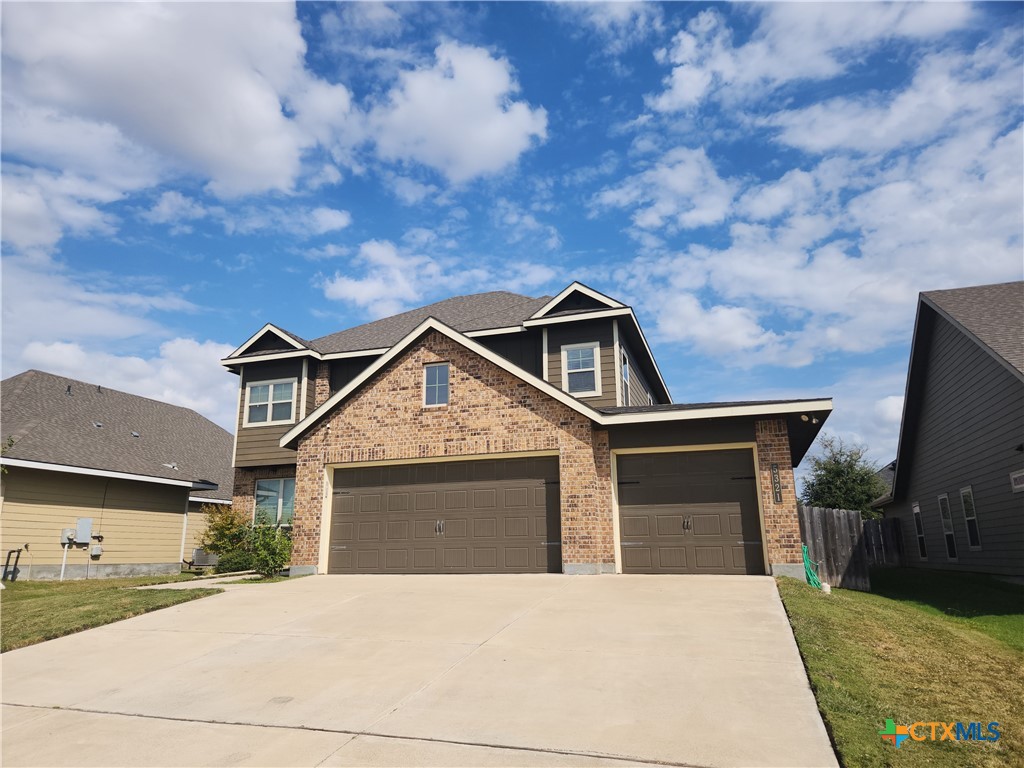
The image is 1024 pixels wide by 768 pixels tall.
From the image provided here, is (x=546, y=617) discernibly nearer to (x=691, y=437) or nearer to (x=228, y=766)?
(x=228, y=766)

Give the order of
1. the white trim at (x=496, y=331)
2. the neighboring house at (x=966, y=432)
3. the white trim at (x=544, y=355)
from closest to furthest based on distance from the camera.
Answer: the neighboring house at (x=966, y=432)
the white trim at (x=544, y=355)
the white trim at (x=496, y=331)

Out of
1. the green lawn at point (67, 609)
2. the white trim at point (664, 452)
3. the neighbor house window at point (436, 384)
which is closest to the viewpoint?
the green lawn at point (67, 609)

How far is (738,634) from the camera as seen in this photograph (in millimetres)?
7480

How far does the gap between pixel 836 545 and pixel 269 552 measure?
12422 mm

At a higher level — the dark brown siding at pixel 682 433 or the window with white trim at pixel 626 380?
the window with white trim at pixel 626 380

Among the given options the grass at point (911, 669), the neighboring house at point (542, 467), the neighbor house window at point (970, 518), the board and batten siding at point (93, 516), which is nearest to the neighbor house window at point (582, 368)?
the neighboring house at point (542, 467)

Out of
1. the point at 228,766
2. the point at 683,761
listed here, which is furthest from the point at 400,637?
the point at 683,761

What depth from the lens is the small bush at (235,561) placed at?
1634 centimetres

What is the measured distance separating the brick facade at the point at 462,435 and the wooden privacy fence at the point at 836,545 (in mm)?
4069

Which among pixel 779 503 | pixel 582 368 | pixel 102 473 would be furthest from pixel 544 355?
pixel 102 473

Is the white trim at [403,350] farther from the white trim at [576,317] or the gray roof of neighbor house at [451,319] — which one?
the gray roof of neighbor house at [451,319]

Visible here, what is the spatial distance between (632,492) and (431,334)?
584 centimetres

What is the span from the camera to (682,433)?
13289mm

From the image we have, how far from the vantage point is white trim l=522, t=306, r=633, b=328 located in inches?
663
